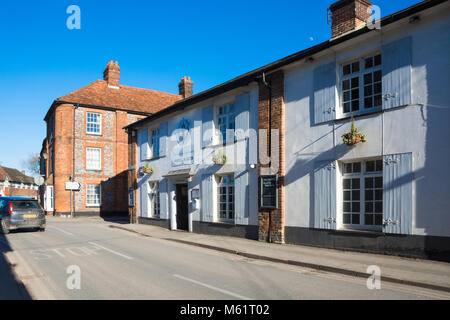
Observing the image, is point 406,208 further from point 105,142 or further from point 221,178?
point 105,142

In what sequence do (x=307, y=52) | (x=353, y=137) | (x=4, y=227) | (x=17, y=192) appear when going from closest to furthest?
1. (x=353, y=137)
2. (x=307, y=52)
3. (x=4, y=227)
4. (x=17, y=192)

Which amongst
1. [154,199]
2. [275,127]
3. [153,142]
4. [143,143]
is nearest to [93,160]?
[143,143]

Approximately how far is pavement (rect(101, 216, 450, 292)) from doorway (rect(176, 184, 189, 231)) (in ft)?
18.6

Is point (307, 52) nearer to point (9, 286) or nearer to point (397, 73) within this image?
point (397, 73)

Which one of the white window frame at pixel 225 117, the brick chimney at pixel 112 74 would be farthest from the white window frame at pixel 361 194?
the brick chimney at pixel 112 74

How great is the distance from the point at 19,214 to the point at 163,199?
671cm

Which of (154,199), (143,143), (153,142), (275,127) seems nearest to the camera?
(275,127)

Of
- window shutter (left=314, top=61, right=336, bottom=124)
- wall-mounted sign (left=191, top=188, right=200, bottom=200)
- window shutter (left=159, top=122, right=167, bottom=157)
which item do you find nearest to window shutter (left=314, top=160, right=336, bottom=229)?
window shutter (left=314, top=61, right=336, bottom=124)

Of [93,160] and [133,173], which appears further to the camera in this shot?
[93,160]

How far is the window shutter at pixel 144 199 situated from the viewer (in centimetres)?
2164

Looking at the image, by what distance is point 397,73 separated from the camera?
9.77 m

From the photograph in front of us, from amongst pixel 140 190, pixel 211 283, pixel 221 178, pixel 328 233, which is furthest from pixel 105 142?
pixel 211 283

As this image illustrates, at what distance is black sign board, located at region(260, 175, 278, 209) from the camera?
1272cm
